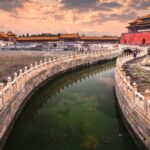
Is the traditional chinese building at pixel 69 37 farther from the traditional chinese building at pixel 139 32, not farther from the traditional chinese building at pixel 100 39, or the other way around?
the traditional chinese building at pixel 139 32

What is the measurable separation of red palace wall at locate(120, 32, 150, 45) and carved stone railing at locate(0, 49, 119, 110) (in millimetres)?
11479

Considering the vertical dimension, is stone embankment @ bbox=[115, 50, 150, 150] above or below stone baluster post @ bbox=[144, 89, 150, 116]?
below

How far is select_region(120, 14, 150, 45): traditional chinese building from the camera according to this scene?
187 ft

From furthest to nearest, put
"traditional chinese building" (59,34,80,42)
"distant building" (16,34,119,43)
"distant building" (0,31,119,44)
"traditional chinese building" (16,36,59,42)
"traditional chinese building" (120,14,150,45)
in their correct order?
"traditional chinese building" (16,36,59,42) < "traditional chinese building" (59,34,80,42) < "distant building" (0,31,119,44) < "distant building" (16,34,119,43) < "traditional chinese building" (120,14,150,45)

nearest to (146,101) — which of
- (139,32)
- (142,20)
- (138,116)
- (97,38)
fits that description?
(138,116)

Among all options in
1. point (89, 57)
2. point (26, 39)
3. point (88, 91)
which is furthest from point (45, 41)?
point (88, 91)

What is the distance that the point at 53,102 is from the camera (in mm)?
18594

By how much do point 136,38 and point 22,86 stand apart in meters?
48.9

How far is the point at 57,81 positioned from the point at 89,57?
1373 cm

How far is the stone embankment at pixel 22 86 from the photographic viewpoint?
1126 cm

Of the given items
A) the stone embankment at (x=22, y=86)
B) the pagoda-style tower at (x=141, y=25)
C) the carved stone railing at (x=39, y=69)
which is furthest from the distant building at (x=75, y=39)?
the stone embankment at (x=22, y=86)

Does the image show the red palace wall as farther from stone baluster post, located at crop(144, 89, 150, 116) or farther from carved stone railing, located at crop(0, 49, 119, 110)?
stone baluster post, located at crop(144, 89, 150, 116)

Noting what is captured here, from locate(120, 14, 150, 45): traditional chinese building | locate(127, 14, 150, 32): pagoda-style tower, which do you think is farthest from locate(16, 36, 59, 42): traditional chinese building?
locate(127, 14, 150, 32): pagoda-style tower

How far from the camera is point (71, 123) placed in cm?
1375
